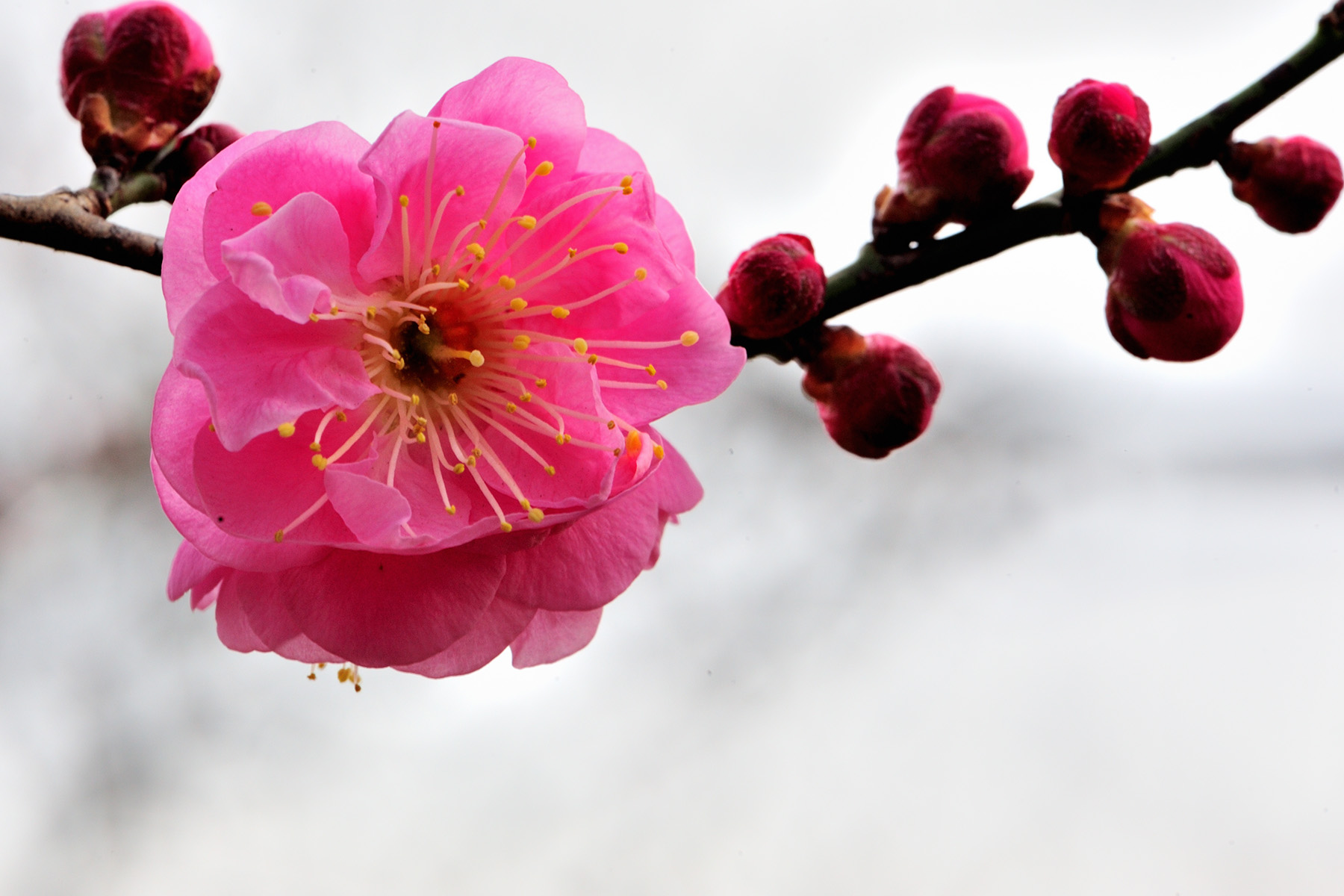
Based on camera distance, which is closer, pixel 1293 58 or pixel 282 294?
pixel 282 294

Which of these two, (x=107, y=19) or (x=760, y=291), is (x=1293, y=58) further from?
(x=107, y=19)

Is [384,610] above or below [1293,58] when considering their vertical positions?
below

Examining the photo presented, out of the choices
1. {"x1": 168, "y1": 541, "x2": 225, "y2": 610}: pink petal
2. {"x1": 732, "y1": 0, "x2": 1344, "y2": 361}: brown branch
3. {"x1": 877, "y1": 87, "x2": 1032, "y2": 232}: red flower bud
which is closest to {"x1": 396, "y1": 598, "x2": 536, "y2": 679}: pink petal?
{"x1": 168, "y1": 541, "x2": 225, "y2": 610}: pink petal

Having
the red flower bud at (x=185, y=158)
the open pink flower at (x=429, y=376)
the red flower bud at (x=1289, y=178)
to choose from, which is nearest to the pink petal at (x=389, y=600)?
the open pink flower at (x=429, y=376)

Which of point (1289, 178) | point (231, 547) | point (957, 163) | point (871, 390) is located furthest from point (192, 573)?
point (1289, 178)

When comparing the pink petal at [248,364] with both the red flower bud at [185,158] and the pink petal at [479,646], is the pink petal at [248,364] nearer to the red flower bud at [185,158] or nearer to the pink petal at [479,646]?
the pink petal at [479,646]

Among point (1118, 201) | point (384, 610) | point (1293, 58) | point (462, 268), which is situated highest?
Result: point (1293, 58)

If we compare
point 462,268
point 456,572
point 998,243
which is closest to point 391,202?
point 462,268
